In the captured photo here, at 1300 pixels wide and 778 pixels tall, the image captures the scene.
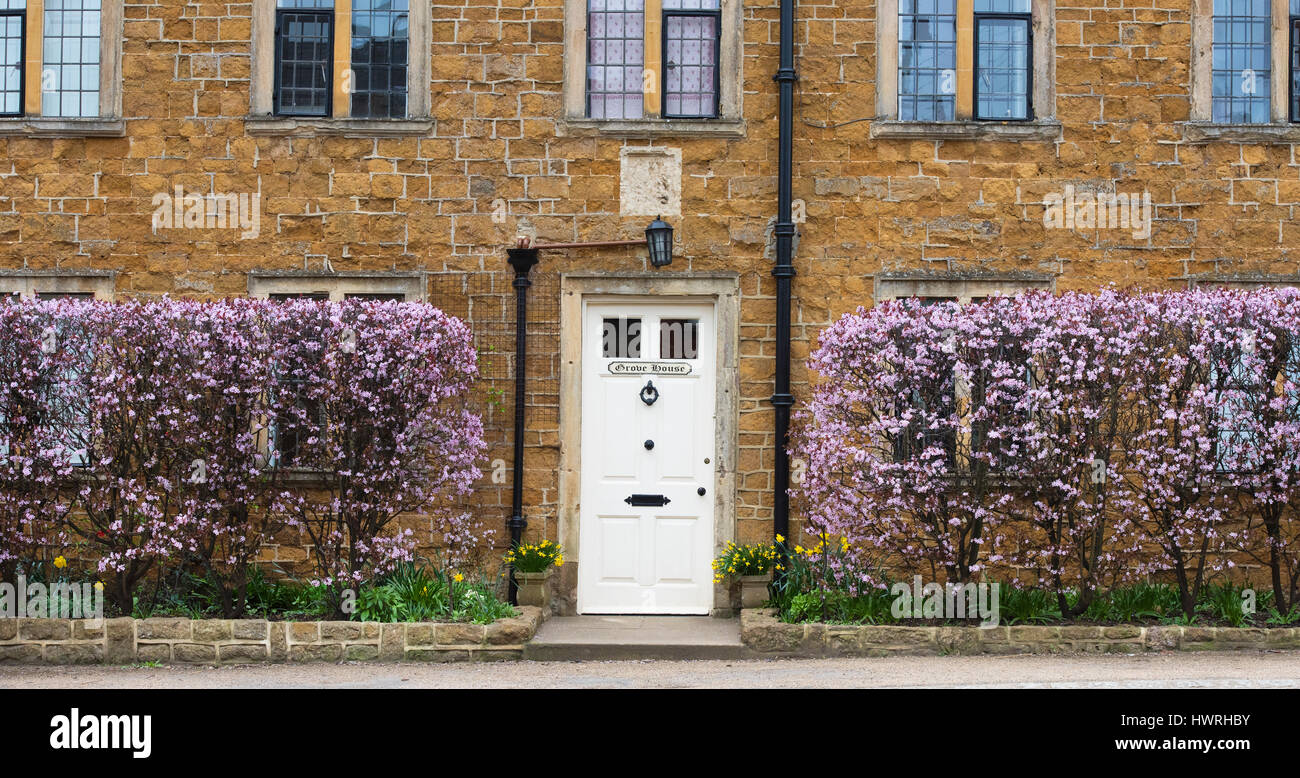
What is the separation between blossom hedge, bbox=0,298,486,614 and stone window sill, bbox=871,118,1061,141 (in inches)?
160

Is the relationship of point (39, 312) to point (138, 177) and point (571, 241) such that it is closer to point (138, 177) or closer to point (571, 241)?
point (138, 177)

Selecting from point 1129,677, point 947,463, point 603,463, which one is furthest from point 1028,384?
point 603,463

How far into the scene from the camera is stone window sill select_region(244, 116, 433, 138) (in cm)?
1138

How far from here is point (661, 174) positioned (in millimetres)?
11391

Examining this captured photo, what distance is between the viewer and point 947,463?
998 centimetres

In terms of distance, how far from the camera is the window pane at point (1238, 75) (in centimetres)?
1152

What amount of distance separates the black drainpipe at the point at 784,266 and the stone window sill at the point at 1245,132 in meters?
3.24

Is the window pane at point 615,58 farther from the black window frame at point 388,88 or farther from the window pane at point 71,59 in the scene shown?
the window pane at point 71,59

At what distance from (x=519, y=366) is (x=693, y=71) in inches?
111

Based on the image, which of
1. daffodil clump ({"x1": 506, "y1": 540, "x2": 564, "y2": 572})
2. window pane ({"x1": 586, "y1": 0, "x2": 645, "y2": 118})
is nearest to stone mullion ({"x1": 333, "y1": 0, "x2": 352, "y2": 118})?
window pane ({"x1": 586, "y1": 0, "x2": 645, "y2": 118})

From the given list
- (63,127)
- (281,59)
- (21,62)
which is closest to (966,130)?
(281,59)

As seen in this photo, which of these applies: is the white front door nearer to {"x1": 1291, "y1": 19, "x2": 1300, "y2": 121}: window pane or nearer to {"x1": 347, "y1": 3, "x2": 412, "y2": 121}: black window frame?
{"x1": 347, "y1": 3, "x2": 412, "y2": 121}: black window frame

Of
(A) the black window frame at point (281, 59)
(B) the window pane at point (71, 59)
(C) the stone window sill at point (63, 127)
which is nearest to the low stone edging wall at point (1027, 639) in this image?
(A) the black window frame at point (281, 59)

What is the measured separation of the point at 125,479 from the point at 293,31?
4033 mm
